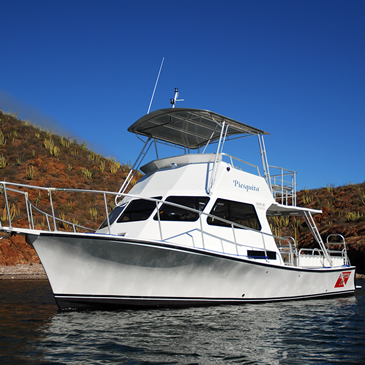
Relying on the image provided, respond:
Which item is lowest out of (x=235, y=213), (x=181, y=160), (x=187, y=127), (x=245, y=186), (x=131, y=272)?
(x=131, y=272)

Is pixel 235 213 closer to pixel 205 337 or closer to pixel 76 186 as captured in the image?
pixel 205 337

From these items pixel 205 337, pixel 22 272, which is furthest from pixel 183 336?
pixel 22 272

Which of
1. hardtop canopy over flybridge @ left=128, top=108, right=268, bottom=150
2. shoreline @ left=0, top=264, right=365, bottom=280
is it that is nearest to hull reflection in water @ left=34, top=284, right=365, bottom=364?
hardtop canopy over flybridge @ left=128, top=108, right=268, bottom=150

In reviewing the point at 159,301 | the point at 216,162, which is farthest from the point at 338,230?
the point at 159,301

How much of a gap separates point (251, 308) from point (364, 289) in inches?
332

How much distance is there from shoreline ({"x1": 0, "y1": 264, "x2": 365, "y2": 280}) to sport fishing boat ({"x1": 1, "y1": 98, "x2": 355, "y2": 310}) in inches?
251

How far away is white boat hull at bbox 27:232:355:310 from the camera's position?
7223mm

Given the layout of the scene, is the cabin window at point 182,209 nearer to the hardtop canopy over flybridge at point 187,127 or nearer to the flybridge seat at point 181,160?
the flybridge seat at point 181,160

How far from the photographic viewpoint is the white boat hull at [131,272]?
7223 millimetres

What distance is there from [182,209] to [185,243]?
94 cm

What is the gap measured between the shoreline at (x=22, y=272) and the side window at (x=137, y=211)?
7353mm

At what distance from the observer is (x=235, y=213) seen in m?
9.73

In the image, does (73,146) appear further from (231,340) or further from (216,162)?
(231,340)

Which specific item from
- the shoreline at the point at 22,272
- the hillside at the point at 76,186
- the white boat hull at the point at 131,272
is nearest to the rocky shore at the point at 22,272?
the shoreline at the point at 22,272
